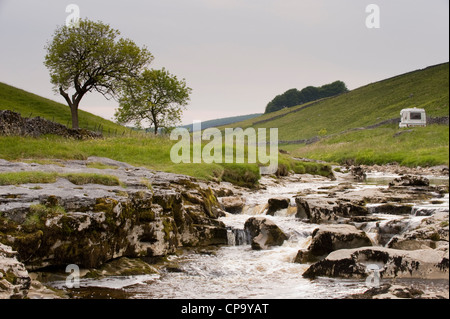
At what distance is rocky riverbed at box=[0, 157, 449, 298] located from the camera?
866 cm

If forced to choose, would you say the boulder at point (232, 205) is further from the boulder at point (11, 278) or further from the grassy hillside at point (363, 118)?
the grassy hillside at point (363, 118)

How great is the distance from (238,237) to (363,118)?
11057cm

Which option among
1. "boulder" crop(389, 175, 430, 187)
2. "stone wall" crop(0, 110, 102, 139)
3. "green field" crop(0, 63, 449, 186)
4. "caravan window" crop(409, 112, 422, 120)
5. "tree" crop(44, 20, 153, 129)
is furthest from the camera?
"caravan window" crop(409, 112, 422, 120)

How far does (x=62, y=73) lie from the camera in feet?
145

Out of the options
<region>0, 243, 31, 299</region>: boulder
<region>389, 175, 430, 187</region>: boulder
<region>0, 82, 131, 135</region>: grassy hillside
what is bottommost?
<region>0, 243, 31, 299</region>: boulder

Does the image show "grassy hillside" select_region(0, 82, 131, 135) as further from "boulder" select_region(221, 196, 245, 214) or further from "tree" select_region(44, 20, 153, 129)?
"boulder" select_region(221, 196, 245, 214)

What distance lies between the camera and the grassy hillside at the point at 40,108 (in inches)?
2099

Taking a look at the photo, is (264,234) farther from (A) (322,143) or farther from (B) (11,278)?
(A) (322,143)

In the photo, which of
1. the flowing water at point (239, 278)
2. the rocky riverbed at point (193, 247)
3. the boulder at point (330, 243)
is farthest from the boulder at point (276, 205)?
the boulder at point (330, 243)

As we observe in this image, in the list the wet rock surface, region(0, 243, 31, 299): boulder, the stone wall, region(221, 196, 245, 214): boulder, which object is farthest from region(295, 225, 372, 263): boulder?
the stone wall

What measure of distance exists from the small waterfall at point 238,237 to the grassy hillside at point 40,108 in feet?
130

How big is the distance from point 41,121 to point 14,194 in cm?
2763

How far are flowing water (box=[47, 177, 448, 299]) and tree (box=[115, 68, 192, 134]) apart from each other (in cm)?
3739
